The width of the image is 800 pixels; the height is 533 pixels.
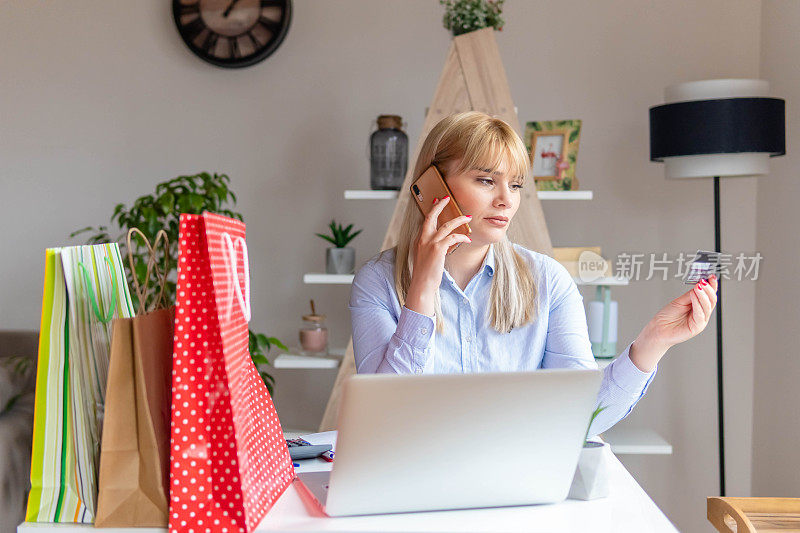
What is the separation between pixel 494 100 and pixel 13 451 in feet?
5.67

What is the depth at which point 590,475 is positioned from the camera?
39.7 inches

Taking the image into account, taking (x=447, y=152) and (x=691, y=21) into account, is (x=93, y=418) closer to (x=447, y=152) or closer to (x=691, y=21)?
(x=447, y=152)

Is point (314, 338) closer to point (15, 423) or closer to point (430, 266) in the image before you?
point (15, 423)

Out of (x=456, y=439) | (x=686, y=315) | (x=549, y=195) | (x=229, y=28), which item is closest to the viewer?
(x=456, y=439)

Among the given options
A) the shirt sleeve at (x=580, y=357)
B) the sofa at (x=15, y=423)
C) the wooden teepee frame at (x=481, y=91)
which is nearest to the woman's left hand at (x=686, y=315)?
the shirt sleeve at (x=580, y=357)

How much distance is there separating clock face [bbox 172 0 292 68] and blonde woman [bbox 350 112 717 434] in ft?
5.22

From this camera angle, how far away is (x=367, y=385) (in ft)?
2.75

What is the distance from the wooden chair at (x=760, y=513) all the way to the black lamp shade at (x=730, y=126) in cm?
122

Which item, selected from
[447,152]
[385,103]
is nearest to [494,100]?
[385,103]

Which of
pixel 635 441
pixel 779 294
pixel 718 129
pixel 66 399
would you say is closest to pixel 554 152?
pixel 718 129

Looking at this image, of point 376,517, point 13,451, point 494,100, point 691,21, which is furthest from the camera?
point 691,21

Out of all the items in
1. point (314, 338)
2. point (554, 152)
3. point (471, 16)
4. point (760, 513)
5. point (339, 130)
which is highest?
point (471, 16)

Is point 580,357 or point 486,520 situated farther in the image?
point 580,357

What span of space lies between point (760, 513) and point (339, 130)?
205 centimetres
